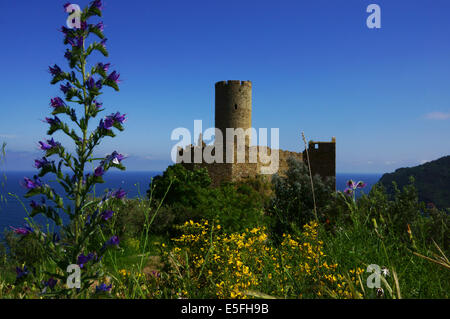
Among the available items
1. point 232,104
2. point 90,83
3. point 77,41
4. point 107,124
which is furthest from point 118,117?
point 232,104

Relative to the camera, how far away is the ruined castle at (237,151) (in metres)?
20.7

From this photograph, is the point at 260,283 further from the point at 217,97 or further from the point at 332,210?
the point at 217,97

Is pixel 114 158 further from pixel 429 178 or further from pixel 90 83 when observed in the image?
pixel 429 178

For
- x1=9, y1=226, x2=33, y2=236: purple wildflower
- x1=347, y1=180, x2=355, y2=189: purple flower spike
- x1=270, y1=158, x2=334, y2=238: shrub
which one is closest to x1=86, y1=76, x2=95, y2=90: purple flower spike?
x1=9, y1=226, x2=33, y2=236: purple wildflower

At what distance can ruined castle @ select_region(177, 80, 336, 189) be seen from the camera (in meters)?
20.7

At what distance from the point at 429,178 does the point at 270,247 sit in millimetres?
57074

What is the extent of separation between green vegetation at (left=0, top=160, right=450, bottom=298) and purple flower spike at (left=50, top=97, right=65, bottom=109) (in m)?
0.90

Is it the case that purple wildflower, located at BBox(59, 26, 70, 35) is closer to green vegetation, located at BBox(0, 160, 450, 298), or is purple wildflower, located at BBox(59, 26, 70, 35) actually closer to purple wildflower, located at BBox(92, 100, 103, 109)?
purple wildflower, located at BBox(92, 100, 103, 109)

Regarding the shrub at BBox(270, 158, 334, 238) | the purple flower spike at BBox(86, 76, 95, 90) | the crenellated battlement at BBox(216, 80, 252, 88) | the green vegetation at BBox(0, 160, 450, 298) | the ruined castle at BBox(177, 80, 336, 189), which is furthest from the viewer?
the crenellated battlement at BBox(216, 80, 252, 88)

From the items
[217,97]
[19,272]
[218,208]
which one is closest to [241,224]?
[218,208]

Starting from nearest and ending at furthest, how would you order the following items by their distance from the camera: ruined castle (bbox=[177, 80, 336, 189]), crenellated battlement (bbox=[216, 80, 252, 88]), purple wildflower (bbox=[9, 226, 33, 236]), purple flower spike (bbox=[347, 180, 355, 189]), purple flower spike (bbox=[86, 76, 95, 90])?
purple wildflower (bbox=[9, 226, 33, 236]) → purple flower spike (bbox=[86, 76, 95, 90]) → purple flower spike (bbox=[347, 180, 355, 189]) → ruined castle (bbox=[177, 80, 336, 189]) → crenellated battlement (bbox=[216, 80, 252, 88])

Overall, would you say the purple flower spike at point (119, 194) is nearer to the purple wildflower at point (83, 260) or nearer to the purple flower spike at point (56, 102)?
the purple wildflower at point (83, 260)

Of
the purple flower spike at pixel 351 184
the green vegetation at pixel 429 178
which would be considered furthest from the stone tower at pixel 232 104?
the green vegetation at pixel 429 178

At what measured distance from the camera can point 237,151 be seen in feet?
76.8
